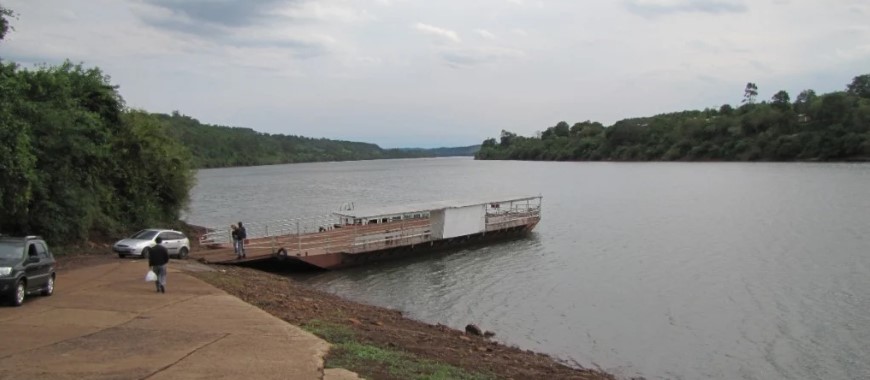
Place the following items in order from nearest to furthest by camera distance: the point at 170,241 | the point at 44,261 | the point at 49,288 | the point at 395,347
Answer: the point at 395,347 < the point at 44,261 < the point at 49,288 < the point at 170,241

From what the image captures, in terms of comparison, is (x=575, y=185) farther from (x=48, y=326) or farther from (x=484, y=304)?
(x=48, y=326)

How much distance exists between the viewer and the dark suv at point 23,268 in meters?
15.2

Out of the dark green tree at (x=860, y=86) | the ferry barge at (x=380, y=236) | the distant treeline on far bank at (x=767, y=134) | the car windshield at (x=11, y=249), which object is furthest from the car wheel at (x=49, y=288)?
the dark green tree at (x=860, y=86)

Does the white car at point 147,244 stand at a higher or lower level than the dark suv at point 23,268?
lower

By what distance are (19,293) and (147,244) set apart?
1335cm

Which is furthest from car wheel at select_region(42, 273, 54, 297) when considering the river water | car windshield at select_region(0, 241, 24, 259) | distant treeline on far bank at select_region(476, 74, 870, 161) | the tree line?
distant treeline on far bank at select_region(476, 74, 870, 161)

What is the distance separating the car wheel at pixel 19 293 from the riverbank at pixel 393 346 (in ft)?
17.8

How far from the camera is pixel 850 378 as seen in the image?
55.8 feet

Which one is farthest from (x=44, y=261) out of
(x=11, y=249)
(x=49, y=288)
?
(x=11, y=249)

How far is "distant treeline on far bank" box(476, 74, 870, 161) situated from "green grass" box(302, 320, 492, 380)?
12506 centimetres

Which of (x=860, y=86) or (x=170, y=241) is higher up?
(x=860, y=86)

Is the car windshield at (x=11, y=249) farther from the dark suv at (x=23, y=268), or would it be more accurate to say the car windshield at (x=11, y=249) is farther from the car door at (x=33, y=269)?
the car door at (x=33, y=269)

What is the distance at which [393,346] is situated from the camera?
46.9 ft

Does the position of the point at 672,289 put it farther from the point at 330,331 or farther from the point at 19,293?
the point at 19,293
